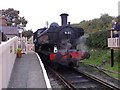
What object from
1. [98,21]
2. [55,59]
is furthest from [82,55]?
[98,21]

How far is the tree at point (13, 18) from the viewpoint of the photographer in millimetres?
56250

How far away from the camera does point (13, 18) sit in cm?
5744

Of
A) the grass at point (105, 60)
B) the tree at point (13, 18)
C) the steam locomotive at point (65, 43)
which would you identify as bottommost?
the grass at point (105, 60)

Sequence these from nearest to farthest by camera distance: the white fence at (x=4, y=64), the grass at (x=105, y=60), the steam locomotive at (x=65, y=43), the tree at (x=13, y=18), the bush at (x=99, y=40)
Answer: the white fence at (x=4, y=64)
the steam locomotive at (x=65, y=43)
the grass at (x=105, y=60)
the bush at (x=99, y=40)
the tree at (x=13, y=18)

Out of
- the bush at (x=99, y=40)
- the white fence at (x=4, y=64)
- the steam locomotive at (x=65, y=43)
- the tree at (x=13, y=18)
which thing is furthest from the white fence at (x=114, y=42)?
the tree at (x=13, y=18)

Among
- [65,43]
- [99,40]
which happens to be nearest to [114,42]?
[65,43]

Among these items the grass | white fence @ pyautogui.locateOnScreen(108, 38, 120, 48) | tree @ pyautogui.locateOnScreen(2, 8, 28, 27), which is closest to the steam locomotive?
white fence @ pyautogui.locateOnScreen(108, 38, 120, 48)

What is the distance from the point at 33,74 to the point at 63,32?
251 inches

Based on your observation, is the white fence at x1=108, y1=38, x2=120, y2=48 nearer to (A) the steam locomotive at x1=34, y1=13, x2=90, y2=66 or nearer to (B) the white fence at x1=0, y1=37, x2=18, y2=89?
(A) the steam locomotive at x1=34, y1=13, x2=90, y2=66

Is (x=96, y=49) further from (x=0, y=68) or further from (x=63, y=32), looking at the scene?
(x=0, y=68)

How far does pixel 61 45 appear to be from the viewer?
15.3m

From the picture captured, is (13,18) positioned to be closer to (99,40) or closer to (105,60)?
(99,40)

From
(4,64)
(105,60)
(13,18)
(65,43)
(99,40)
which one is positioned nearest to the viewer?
(4,64)

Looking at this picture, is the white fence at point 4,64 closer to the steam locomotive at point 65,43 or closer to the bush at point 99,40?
the steam locomotive at point 65,43
